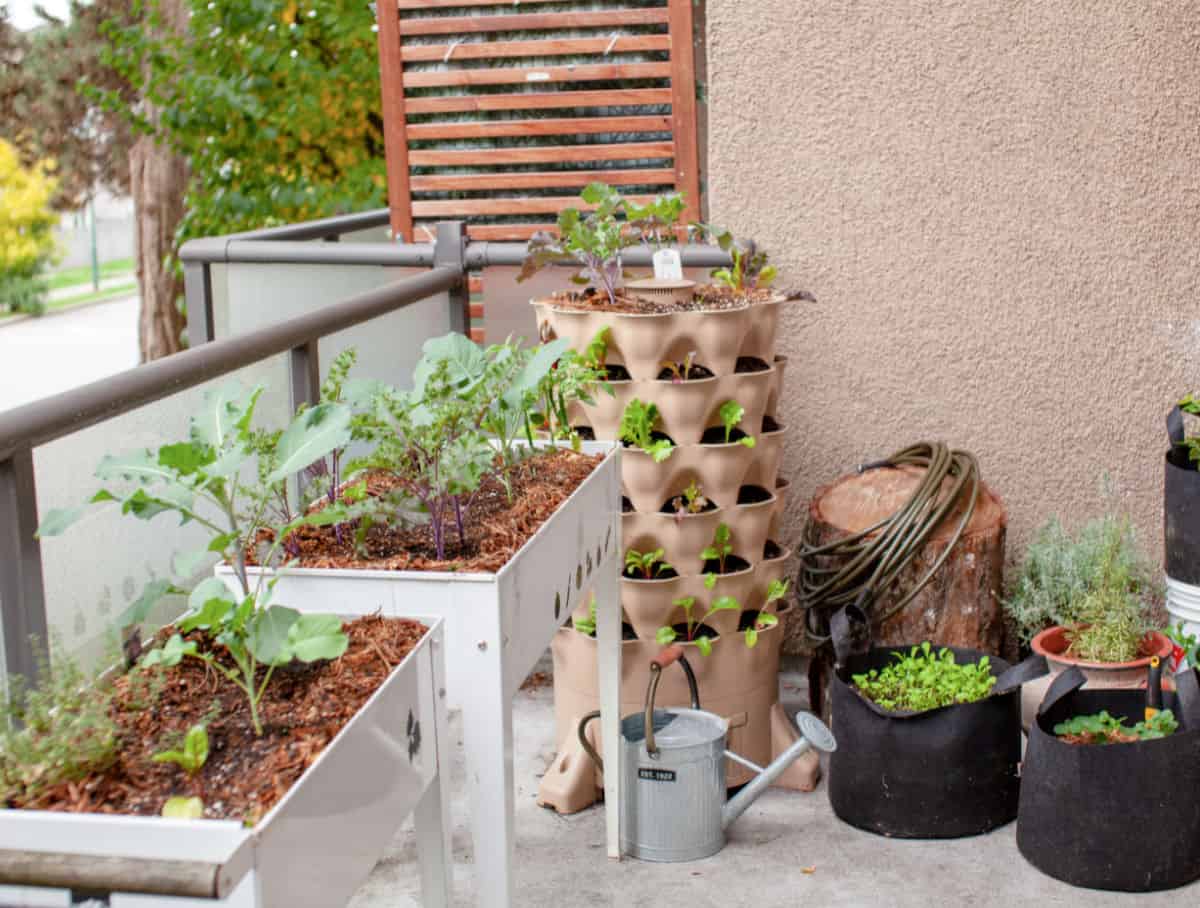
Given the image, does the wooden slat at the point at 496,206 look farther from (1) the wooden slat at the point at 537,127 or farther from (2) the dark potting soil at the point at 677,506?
(2) the dark potting soil at the point at 677,506

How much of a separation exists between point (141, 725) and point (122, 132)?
1385cm

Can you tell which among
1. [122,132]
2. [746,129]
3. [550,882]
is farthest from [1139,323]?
[122,132]

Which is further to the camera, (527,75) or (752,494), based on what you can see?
(527,75)

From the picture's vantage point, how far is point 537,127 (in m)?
5.44

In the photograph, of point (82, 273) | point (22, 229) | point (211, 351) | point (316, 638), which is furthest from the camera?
point (82, 273)

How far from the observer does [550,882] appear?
10.8ft

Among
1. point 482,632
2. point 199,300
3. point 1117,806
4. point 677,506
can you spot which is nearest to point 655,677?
point 677,506

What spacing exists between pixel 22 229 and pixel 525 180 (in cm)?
1676

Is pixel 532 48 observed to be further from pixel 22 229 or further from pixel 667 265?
pixel 22 229

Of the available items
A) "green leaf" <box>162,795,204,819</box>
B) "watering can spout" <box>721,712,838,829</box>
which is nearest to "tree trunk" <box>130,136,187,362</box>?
"watering can spout" <box>721,712,838,829</box>

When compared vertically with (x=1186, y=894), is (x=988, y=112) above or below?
above

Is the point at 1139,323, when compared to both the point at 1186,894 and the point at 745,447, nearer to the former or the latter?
the point at 745,447

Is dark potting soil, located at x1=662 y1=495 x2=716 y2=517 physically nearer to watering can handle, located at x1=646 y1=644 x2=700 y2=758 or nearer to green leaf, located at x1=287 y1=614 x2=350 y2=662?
watering can handle, located at x1=646 y1=644 x2=700 y2=758

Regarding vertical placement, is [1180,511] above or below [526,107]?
below
